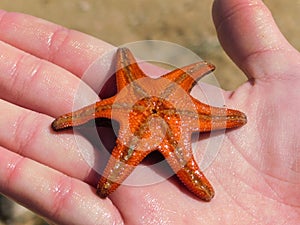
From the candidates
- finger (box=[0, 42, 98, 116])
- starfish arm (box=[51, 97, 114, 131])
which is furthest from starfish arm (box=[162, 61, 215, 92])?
finger (box=[0, 42, 98, 116])

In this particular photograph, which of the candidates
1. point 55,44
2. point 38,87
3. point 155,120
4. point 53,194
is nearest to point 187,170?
point 155,120

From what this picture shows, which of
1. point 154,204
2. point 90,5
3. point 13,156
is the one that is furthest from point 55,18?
point 154,204

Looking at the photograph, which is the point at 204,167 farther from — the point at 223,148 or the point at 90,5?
the point at 90,5

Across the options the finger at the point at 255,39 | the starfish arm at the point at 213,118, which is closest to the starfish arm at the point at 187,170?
the starfish arm at the point at 213,118

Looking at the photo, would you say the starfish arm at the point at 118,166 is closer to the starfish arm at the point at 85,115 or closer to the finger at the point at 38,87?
the starfish arm at the point at 85,115

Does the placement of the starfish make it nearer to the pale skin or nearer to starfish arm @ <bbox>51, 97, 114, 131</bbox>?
starfish arm @ <bbox>51, 97, 114, 131</bbox>
